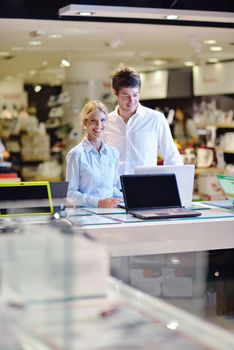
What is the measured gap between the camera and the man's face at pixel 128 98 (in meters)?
5.40

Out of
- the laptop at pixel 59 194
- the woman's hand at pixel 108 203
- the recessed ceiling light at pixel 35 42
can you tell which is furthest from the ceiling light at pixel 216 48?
the laptop at pixel 59 194

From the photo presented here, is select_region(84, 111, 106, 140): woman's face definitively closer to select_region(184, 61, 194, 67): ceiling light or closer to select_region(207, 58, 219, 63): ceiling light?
select_region(207, 58, 219, 63): ceiling light

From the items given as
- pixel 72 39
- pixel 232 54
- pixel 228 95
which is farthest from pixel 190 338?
pixel 228 95

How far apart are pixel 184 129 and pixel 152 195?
10436 millimetres

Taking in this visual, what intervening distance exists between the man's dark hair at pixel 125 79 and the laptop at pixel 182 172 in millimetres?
892

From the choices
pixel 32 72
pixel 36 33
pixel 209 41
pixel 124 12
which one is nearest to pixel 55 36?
pixel 36 33

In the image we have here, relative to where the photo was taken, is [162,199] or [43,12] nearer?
[162,199]

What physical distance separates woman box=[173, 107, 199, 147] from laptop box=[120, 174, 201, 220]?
9.02m

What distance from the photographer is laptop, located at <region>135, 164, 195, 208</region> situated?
473 cm

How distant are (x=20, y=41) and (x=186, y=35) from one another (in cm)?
249

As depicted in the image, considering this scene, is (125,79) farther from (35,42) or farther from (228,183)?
(35,42)

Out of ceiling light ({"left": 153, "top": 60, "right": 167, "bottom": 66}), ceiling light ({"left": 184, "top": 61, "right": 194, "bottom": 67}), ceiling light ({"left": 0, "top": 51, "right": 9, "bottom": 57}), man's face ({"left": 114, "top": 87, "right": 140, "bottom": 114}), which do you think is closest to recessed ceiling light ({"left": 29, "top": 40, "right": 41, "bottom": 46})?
ceiling light ({"left": 0, "top": 51, "right": 9, "bottom": 57})

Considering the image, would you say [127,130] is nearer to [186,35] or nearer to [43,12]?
[43,12]

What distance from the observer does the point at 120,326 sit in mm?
2115
